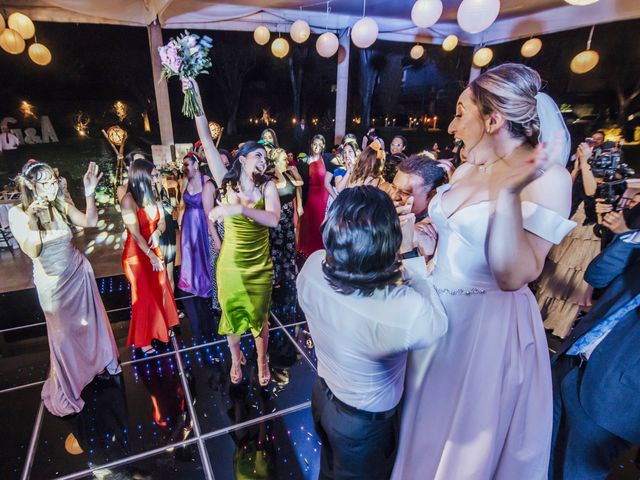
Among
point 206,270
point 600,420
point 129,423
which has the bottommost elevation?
point 129,423

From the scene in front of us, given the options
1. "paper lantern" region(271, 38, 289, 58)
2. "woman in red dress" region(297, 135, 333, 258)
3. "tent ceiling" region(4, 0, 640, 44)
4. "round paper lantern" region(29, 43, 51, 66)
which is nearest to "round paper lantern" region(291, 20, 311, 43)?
"paper lantern" region(271, 38, 289, 58)

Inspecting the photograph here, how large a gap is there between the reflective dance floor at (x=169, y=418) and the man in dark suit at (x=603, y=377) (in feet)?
4.59

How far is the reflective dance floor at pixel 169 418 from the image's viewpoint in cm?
201

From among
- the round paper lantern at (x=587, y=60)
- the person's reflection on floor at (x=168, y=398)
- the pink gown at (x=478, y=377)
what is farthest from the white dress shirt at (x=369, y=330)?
the round paper lantern at (x=587, y=60)

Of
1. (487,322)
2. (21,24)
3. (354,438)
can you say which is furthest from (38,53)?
(487,322)

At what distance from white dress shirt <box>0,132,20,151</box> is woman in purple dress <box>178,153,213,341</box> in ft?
19.2

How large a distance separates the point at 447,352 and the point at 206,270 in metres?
3.51

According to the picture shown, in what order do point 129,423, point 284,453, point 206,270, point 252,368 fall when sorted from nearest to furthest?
point 284,453, point 129,423, point 252,368, point 206,270

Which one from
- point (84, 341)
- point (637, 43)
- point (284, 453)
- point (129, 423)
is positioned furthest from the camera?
point (637, 43)

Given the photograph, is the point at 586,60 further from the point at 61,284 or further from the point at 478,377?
the point at 61,284

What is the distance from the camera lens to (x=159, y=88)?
6852 mm

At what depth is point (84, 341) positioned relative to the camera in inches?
97.1

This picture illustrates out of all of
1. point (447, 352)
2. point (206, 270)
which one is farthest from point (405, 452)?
point (206, 270)

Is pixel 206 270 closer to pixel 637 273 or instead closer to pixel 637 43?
pixel 637 273
